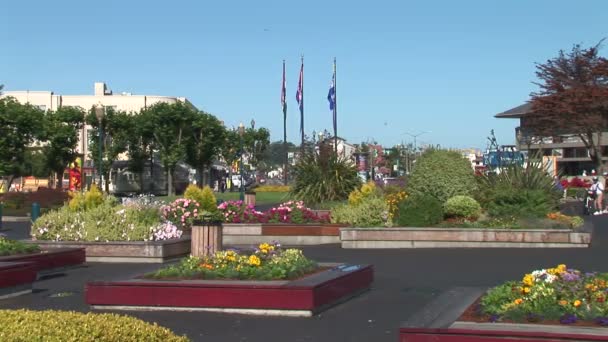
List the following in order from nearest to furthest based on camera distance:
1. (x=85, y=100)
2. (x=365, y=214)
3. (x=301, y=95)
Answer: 1. (x=365, y=214)
2. (x=301, y=95)
3. (x=85, y=100)

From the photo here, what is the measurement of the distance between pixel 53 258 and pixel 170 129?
56.0 meters

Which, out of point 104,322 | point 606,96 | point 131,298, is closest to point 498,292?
point 104,322

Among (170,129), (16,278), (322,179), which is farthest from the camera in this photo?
(170,129)

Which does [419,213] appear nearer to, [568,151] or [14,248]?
[14,248]

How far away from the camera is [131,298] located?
11234 mm

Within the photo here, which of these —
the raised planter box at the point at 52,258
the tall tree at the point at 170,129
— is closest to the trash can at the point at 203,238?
the raised planter box at the point at 52,258

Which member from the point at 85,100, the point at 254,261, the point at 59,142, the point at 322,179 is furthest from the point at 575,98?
the point at 85,100

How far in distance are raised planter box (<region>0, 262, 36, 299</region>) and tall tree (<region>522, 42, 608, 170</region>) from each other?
4458cm

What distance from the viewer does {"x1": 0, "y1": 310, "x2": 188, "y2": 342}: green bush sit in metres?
5.19

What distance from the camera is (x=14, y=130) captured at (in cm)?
5244

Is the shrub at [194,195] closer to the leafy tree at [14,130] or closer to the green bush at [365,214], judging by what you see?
the green bush at [365,214]

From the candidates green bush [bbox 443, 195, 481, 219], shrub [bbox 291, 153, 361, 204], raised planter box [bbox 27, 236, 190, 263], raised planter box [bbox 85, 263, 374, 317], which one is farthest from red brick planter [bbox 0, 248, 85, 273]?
shrub [bbox 291, 153, 361, 204]

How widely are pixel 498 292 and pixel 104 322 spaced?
4.25 meters

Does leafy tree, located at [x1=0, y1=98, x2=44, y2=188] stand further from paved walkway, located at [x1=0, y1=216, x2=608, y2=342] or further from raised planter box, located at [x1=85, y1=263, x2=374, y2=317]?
raised planter box, located at [x1=85, y1=263, x2=374, y2=317]
